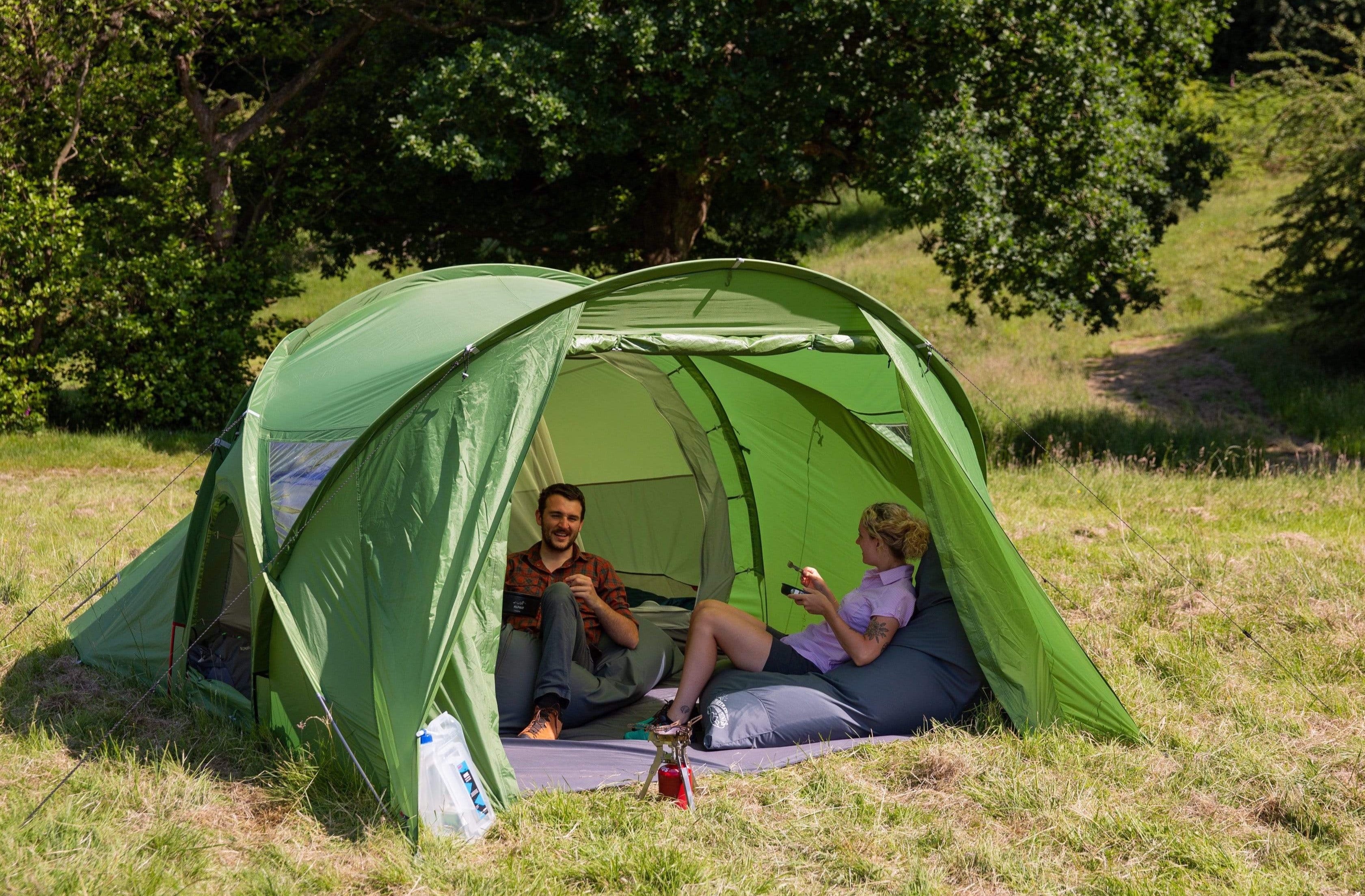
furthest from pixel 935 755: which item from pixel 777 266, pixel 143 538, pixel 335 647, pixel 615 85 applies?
pixel 615 85

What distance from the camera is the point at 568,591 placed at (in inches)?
195

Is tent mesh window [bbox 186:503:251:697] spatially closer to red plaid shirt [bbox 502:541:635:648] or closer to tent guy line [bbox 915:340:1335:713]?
red plaid shirt [bbox 502:541:635:648]

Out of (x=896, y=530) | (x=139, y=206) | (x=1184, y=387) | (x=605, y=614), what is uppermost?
(x=139, y=206)

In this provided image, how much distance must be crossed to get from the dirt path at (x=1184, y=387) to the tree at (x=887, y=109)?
9.09ft

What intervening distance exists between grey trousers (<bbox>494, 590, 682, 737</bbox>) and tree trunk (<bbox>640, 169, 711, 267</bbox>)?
7949 millimetres

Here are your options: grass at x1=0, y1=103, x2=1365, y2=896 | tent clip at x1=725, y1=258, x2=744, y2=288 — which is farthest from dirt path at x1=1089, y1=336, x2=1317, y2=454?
tent clip at x1=725, y1=258, x2=744, y2=288

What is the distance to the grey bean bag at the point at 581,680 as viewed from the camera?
4.83 metres

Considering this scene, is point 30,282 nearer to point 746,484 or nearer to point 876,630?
point 746,484

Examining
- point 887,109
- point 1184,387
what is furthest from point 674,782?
point 1184,387

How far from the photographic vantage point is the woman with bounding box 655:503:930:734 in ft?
15.6

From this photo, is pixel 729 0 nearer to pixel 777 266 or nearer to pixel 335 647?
pixel 777 266

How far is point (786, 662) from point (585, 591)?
0.94 meters

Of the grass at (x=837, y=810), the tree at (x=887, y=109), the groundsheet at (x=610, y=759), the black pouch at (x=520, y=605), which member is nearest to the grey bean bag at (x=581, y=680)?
the black pouch at (x=520, y=605)

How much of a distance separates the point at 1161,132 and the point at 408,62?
811 centimetres
